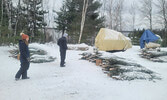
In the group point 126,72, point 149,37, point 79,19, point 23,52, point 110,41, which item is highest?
point 79,19

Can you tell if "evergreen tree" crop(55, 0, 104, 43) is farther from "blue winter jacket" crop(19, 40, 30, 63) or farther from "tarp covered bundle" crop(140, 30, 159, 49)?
"blue winter jacket" crop(19, 40, 30, 63)

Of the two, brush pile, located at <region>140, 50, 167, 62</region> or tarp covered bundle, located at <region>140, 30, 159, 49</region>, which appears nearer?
brush pile, located at <region>140, 50, 167, 62</region>

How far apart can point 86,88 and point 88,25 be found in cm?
1894

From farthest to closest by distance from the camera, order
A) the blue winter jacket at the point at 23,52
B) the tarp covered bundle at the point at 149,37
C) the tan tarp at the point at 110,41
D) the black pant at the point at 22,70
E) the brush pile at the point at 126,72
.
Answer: the tan tarp at the point at 110,41
the tarp covered bundle at the point at 149,37
the brush pile at the point at 126,72
the blue winter jacket at the point at 23,52
the black pant at the point at 22,70

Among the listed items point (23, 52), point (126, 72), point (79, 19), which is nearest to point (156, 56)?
point (126, 72)

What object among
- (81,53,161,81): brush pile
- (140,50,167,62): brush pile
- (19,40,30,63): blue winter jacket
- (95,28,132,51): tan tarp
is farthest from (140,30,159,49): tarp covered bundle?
(19,40,30,63): blue winter jacket

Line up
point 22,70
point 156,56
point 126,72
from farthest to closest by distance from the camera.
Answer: point 156,56 → point 126,72 → point 22,70

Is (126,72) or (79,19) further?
(79,19)

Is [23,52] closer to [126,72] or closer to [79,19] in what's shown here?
[126,72]

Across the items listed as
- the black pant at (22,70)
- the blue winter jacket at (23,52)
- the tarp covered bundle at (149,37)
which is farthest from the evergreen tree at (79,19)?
the black pant at (22,70)

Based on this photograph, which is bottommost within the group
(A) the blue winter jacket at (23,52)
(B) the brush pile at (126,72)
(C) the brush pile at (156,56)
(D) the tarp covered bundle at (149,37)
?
(B) the brush pile at (126,72)

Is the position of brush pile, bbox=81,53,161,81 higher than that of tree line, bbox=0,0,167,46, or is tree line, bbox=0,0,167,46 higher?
tree line, bbox=0,0,167,46

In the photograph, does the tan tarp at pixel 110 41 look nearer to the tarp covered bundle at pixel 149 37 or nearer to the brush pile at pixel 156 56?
the tarp covered bundle at pixel 149 37

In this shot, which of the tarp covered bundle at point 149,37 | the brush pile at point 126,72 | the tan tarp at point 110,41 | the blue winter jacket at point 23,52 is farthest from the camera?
the tan tarp at point 110,41
